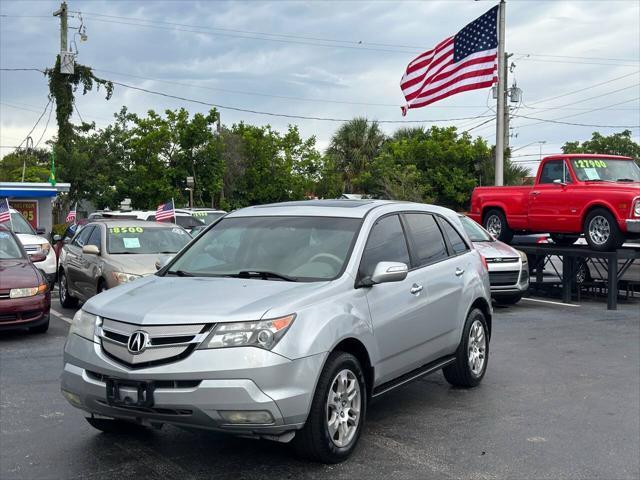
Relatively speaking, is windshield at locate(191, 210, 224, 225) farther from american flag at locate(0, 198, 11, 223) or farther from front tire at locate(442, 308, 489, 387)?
front tire at locate(442, 308, 489, 387)

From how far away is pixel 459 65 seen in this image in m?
20.4

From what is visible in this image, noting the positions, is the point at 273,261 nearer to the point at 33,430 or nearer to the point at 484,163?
the point at 33,430

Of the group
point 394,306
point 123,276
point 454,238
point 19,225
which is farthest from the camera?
point 19,225

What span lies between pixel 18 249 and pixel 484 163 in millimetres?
32288

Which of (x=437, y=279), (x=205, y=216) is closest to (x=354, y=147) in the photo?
(x=205, y=216)

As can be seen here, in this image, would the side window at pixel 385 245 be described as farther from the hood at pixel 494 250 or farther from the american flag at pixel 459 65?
the american flag at pixel 459 65

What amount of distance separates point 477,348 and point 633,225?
6541 mm

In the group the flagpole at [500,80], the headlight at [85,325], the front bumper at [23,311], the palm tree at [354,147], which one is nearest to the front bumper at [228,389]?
the headlight at [85,325]

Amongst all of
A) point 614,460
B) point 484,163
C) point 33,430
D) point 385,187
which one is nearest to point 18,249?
point 33,430

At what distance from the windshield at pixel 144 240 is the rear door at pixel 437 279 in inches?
232

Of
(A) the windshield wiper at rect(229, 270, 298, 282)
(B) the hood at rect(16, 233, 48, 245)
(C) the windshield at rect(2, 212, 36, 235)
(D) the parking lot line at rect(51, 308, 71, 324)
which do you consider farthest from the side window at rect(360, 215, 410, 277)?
(C) the windshield at rect(2, 212, 36, 235)

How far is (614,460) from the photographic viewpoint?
199 inches

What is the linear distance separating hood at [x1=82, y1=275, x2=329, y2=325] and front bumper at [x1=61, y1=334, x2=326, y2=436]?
24 cm

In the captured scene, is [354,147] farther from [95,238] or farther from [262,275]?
[262,275]
